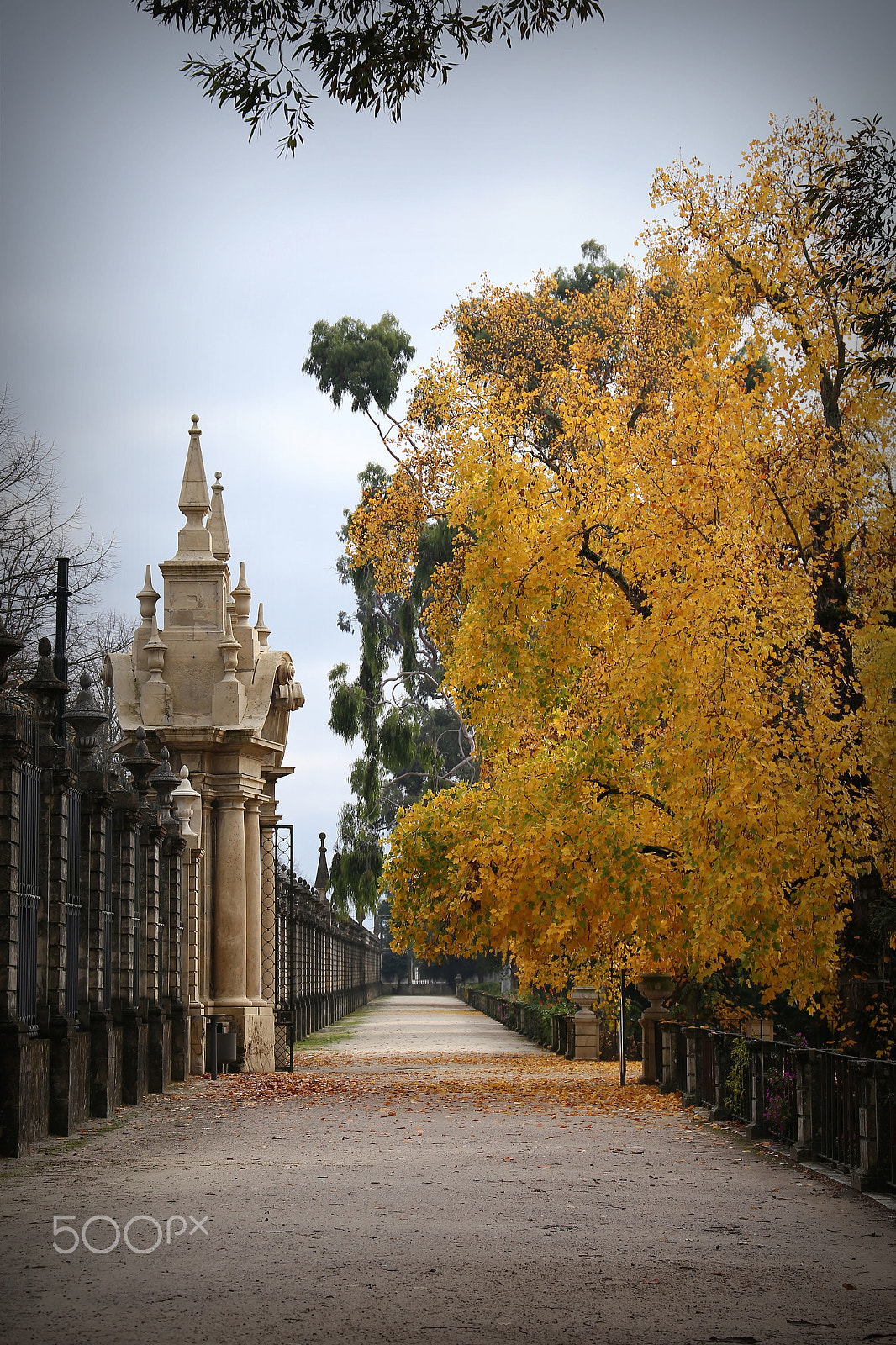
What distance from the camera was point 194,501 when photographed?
84.0ft

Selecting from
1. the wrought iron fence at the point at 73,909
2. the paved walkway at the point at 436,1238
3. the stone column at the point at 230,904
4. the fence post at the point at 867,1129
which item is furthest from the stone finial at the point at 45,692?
the stone column at the point at 230,904

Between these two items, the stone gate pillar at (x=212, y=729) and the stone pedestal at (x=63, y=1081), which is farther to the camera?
the stone gate pillar at (x=212, y=729)

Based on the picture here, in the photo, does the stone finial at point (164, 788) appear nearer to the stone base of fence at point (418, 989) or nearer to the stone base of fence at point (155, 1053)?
the stone base of fence at point (155, 1053)

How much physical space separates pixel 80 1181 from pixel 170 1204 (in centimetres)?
139

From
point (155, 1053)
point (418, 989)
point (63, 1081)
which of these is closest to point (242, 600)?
point (155, 1053)

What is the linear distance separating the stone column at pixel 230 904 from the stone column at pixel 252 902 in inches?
23.1

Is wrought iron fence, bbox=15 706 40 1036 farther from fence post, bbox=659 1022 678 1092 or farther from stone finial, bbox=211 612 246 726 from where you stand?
stone finial, bbox=211 612 246 726

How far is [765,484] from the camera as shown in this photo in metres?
16.5

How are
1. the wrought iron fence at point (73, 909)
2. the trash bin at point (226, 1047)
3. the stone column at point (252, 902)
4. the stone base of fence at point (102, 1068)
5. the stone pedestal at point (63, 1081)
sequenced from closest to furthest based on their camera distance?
the stone pedestal at point (63, 1081)
the wrought iron fence at point (73, 909)
the stone base of fence at point (102, 1068)
the trash bin at point (226, 1047)
the stone column at point (252, 902)

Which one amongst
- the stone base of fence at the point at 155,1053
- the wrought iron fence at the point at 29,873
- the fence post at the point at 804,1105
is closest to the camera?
the fence post at the point at 804,1105

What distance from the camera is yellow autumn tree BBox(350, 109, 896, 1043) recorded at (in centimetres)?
1494

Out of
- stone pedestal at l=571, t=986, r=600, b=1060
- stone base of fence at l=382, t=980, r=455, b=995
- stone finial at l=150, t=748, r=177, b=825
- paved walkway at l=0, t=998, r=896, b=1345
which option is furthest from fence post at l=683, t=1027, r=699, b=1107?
stone base of fence at l=382, t=980, r=455, b=995

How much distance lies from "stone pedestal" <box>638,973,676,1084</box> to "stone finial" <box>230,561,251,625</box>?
910 centimetres

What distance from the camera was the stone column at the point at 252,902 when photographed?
83.0ft
